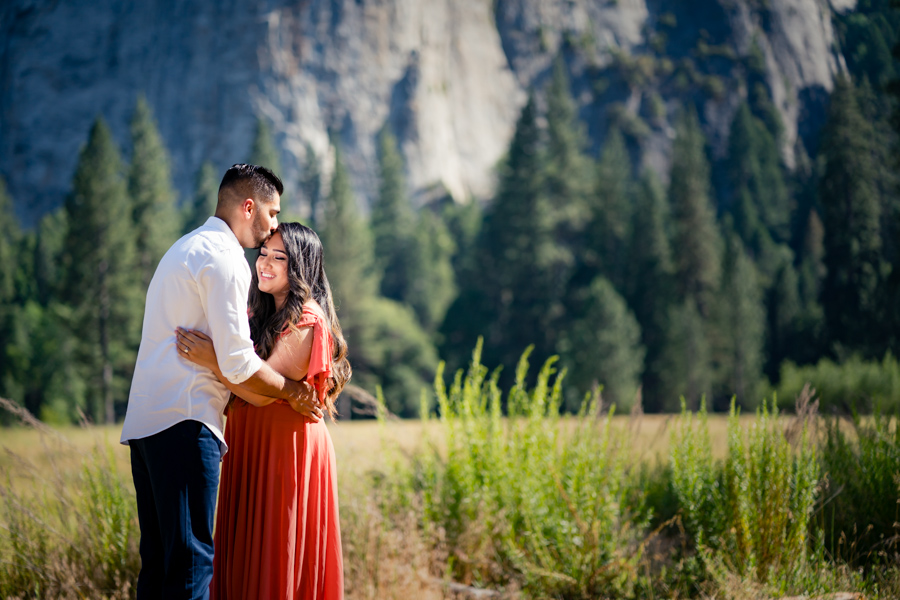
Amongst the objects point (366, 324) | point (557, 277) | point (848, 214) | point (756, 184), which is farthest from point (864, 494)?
point (756, 184)

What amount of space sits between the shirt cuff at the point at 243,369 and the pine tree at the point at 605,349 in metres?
30.8

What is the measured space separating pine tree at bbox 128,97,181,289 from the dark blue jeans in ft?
117

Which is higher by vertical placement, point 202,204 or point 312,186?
point 312,186

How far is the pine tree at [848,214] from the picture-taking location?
29578 millimetres

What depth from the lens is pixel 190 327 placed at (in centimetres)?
272

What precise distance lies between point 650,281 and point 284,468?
38819 millimetres

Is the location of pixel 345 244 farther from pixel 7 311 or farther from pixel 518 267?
pixel 7 311

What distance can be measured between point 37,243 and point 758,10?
81176mm

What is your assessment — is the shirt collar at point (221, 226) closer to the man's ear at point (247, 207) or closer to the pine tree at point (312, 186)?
the man's ear at point (247, 207)

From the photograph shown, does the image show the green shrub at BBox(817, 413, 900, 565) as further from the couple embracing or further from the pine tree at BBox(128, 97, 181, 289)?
the pine tree at BBox(128, 97, 181, 289)

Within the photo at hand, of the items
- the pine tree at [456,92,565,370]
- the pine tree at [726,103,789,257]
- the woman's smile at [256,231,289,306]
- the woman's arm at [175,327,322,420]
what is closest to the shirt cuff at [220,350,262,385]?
the woman's arm at [175,327,322,420]

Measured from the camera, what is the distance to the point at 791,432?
4211mm

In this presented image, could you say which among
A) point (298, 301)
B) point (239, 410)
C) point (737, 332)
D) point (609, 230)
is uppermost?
point (609, 230)

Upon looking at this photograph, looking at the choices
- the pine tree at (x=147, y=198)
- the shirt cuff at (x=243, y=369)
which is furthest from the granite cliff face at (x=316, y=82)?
the shirt cuff at (x=243, y=369)
